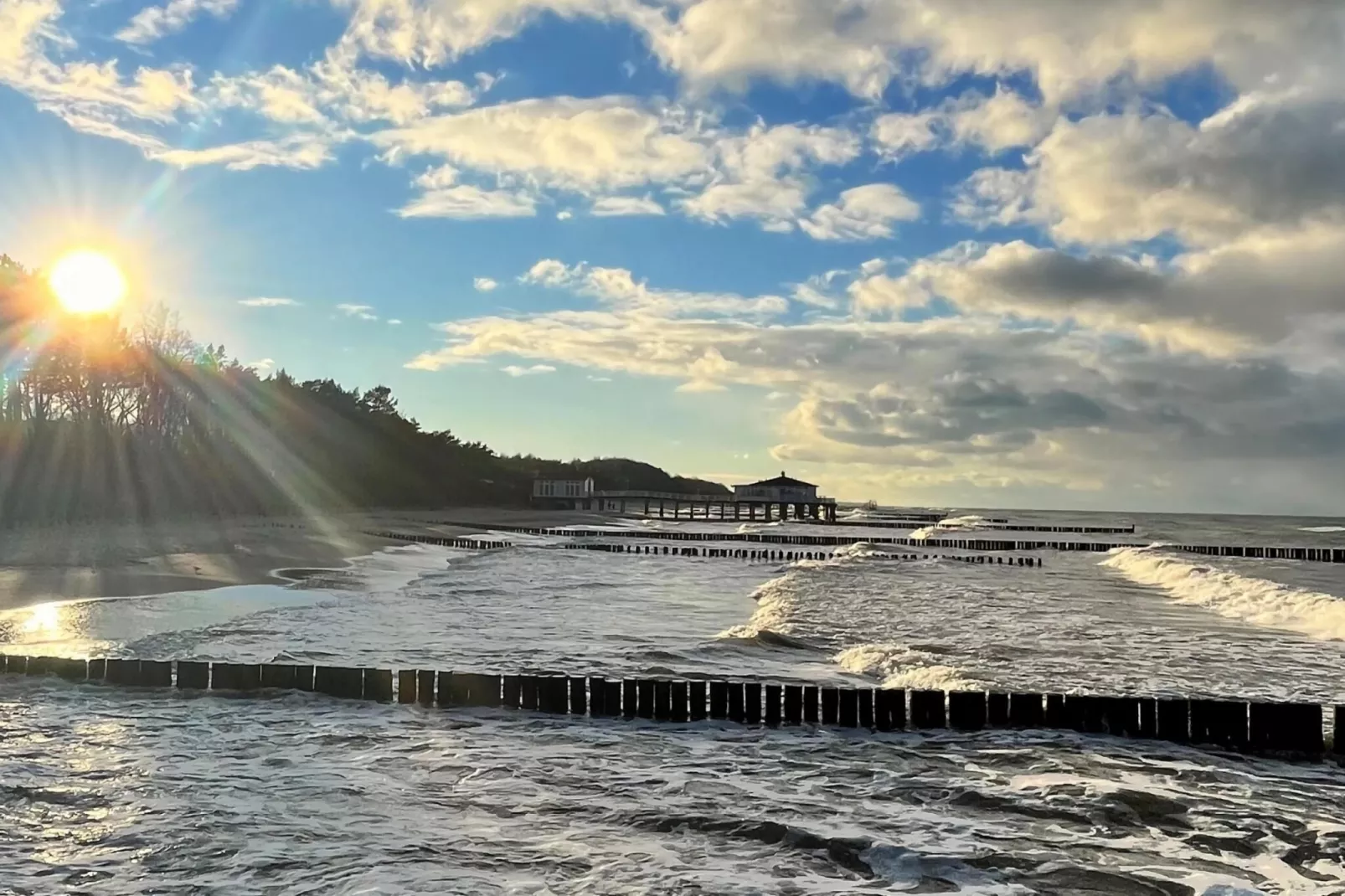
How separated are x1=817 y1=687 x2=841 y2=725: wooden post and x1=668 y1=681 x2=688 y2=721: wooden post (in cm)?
162

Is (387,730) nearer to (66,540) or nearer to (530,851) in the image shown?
(530,851)

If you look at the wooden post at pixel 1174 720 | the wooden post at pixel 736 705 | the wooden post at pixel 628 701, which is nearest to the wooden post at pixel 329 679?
the wooden post at pixel 628 701

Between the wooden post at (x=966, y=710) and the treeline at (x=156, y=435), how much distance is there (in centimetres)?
4234

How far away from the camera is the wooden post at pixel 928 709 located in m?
11.6

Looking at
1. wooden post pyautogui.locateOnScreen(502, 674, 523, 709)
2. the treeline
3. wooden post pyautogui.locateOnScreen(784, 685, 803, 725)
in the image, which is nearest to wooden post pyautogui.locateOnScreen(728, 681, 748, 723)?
wooden post pyautogui.locateOnScreen(784, 685, 803, 725)

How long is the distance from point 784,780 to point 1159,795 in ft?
11.1

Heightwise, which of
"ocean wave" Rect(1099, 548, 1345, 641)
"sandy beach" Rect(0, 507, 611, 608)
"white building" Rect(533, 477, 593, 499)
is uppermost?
"white building" Rect(533, 477, 593, 499)

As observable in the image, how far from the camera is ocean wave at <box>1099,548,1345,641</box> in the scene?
1028 inches

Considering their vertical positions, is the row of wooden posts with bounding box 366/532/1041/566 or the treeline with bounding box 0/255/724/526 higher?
the treeline with bounding box 0/255/724/526

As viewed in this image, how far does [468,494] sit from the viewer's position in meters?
120

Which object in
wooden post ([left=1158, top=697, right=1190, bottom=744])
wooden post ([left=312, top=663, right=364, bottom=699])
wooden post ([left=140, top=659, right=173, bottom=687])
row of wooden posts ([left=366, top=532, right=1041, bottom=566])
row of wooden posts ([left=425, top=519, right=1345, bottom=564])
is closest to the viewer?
wooden post ([left=1158, top=697, right=1190, bottom=744])

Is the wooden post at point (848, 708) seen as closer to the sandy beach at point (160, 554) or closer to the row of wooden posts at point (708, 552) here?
the sandy beach at point (160, 554)

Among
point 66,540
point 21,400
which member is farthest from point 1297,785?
point 21,400

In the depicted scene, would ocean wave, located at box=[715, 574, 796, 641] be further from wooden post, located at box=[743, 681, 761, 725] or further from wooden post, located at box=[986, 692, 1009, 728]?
wooden post, located at box=[986, 692, 1009, 728]
